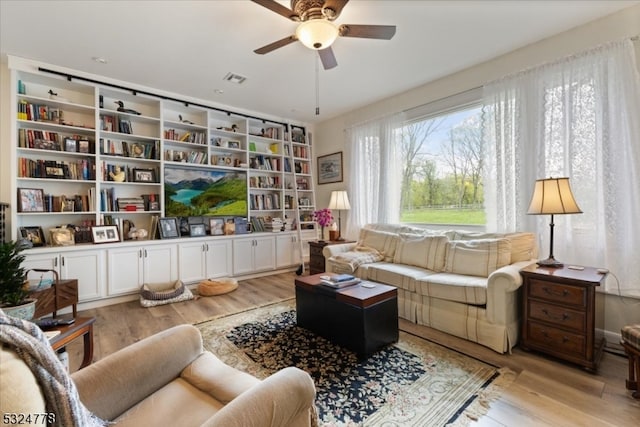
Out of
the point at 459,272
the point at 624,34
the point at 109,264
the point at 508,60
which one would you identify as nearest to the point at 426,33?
the point at 508,60

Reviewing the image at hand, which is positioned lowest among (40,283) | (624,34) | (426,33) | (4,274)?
(40,283)

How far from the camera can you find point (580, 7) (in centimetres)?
229

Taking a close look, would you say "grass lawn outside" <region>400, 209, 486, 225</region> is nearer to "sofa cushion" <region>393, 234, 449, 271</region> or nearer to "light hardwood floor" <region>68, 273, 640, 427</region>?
"sofa cushion" <region>393, 234, 449, 271</region>

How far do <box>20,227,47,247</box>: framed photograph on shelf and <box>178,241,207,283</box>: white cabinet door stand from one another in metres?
1.41

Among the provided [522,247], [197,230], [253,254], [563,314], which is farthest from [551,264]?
[197,230]

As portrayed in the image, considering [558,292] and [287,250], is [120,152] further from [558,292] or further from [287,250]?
[558,292]

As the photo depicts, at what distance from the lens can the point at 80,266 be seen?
316cm

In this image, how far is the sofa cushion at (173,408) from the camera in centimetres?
98

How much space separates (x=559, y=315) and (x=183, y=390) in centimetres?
249

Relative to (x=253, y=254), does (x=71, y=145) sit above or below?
above

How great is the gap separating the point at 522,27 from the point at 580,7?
385 millimetres

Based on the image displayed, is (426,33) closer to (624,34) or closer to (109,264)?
(624,34)

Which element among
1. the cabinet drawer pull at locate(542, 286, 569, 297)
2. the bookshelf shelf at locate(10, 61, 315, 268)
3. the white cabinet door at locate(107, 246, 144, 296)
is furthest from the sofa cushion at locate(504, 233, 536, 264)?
the white cabinet door at locate(107, 246, 144, 296)

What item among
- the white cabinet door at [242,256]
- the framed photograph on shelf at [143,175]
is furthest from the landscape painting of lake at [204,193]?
the white cabinet door at [242,256]
